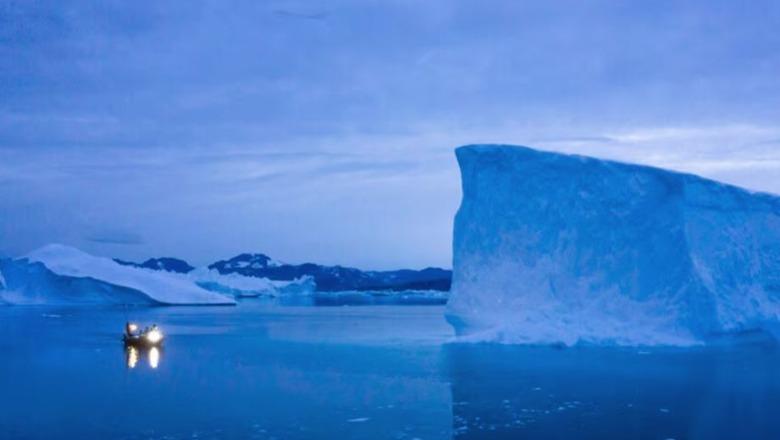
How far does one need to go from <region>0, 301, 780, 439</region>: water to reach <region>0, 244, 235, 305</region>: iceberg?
2769 centimetres

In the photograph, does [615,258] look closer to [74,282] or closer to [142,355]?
[142,355]

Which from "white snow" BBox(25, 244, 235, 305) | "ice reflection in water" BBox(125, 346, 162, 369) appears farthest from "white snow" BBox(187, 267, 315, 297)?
"ice reflection in water" BBox(125, 346, 162, 369)

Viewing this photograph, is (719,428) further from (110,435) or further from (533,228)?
(533,228)

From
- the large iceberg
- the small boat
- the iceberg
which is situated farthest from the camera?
the iceberg

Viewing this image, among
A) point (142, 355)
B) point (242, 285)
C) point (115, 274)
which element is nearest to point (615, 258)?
point (142, 355)

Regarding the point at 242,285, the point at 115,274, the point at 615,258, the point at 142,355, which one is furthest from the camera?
the point at 242,285

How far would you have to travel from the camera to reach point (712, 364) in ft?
48.4

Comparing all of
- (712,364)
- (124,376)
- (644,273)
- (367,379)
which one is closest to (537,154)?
(644,273)

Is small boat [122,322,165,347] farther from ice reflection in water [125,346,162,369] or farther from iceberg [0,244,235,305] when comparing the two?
iceberg [0,244,235,305]

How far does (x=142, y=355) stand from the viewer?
17.4m

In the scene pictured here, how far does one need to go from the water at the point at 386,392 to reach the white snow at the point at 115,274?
2755cm

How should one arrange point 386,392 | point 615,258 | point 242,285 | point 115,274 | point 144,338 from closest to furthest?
point 386,392
point 615,258
point 144,338
point 115,274
point 242,285

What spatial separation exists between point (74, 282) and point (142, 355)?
32.3 metres

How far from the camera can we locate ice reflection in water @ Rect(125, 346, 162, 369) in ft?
51.5
